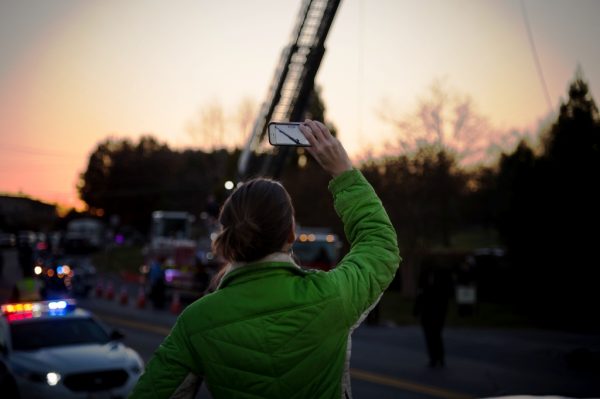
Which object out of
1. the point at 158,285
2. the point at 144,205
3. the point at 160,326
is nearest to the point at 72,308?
the point at 160,326

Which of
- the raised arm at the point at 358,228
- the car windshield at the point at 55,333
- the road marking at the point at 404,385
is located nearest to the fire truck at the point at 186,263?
the road marking at the point at 404,385

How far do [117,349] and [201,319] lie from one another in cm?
995

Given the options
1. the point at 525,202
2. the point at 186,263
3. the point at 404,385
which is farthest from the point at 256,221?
the point at 186,263

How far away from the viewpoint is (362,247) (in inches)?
112

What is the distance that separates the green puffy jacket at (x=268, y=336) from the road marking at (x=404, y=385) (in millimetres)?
10646

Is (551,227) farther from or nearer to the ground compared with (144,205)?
nearer to the ground

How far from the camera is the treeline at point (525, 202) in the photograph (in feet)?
88.1

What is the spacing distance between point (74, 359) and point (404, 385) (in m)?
5.24

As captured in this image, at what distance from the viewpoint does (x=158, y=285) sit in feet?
101

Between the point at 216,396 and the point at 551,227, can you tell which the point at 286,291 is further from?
the point at 551,227

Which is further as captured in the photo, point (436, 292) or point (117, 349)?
point (436, 292)

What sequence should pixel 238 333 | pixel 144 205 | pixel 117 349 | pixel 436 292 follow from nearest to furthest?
pixel 238 333
pixel 117 349
pixel 436 292
pixel 144 205

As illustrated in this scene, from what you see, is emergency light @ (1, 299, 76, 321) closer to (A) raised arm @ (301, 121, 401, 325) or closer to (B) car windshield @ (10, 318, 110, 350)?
(B) car windshield @ (10, 318, 110, 350)

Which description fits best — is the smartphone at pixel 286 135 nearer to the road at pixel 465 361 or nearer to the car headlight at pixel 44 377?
→ the car headlight at pixel 44 377
